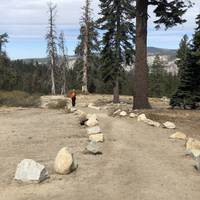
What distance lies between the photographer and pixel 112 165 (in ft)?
40.4

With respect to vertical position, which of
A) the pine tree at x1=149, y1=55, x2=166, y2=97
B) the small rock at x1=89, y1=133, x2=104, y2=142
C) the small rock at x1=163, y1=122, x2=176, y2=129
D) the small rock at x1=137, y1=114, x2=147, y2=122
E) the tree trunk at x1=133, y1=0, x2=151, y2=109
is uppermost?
the tree trunk at x1=133, y1=0, x2=151, y2=109

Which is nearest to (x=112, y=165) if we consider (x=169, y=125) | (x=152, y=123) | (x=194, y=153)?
(x=194, y=153)

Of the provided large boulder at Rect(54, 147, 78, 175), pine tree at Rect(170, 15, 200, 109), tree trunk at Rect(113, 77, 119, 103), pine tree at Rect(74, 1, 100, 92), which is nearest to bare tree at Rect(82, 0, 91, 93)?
pine tree at Rect(74, 1, 100, 92)

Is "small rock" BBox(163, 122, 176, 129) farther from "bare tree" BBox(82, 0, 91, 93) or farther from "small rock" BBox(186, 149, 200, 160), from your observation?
"bare tree" BBox(82, 0, 91, 93)

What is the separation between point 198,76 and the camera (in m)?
30.0

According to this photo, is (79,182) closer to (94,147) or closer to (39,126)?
(94,147)

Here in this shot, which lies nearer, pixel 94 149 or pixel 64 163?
pixel 64 163

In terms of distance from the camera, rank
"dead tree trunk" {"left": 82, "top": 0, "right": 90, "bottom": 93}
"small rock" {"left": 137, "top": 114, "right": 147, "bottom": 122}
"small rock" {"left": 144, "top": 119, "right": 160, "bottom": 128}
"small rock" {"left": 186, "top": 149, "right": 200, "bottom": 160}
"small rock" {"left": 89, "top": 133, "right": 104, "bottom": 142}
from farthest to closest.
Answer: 1. "dead tree trunk" {"left": 82, "top": 0, "right": 90, "bottom": 93}
2. "small rock" {"left": 137, "top": 114, "right": 147, "bottom": 122}
3. "small rock" {"left": 144, "top": 119, "right": 160, "bottom": 128}
4. "small rock" {"left": 89, "top": 133, "right": 104, "bottom": 142}
5. "small rock" {"left": 186, "top": 149, "right": 200, "bottom": 160}

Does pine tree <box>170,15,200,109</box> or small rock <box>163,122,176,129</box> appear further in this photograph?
pine tree <box>170,15,200,109</box>

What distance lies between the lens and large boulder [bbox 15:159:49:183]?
34.6 ft

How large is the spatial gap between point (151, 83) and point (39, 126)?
97008 millimetres

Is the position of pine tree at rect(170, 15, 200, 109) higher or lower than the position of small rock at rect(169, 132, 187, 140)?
higher

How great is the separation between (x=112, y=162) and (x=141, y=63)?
41.0 ft

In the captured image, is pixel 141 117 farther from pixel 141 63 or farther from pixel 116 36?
pixel 116 36
